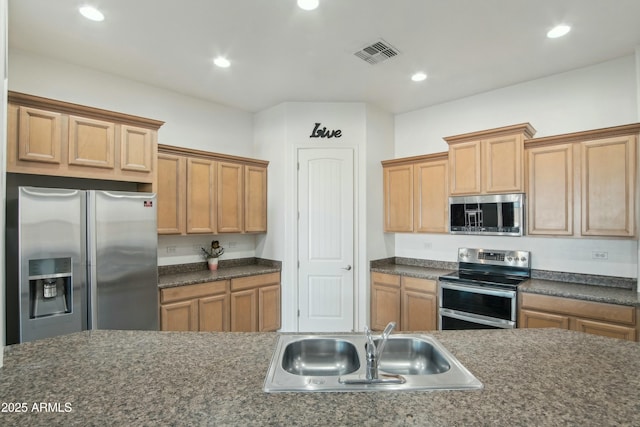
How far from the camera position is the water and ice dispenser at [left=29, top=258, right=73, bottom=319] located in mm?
2326

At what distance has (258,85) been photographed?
11.9ft

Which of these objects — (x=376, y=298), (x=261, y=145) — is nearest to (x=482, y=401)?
(x=376, y=298)

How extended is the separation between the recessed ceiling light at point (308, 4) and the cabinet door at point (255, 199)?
2191mm

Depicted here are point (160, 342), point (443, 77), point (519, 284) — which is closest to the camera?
point (160, 342)

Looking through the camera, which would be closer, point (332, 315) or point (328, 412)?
point (328, 412)

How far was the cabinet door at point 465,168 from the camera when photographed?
3.42 meters

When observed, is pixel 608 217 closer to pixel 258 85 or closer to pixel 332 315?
pixel 332 315

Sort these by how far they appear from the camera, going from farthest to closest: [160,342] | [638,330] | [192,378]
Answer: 1. [638,330]
2. [160,342]
3. [192,378]

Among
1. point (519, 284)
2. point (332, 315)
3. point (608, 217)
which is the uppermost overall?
point (608, 217)

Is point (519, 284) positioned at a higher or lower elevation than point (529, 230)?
lower

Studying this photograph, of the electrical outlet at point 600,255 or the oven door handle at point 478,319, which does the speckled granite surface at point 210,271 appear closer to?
the oven door handle at point 478,319

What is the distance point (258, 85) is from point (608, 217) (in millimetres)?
3580

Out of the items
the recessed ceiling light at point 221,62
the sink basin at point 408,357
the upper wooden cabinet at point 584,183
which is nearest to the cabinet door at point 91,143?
the recessed ceiling light at point 221,62

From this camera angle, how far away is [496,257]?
142 inches
